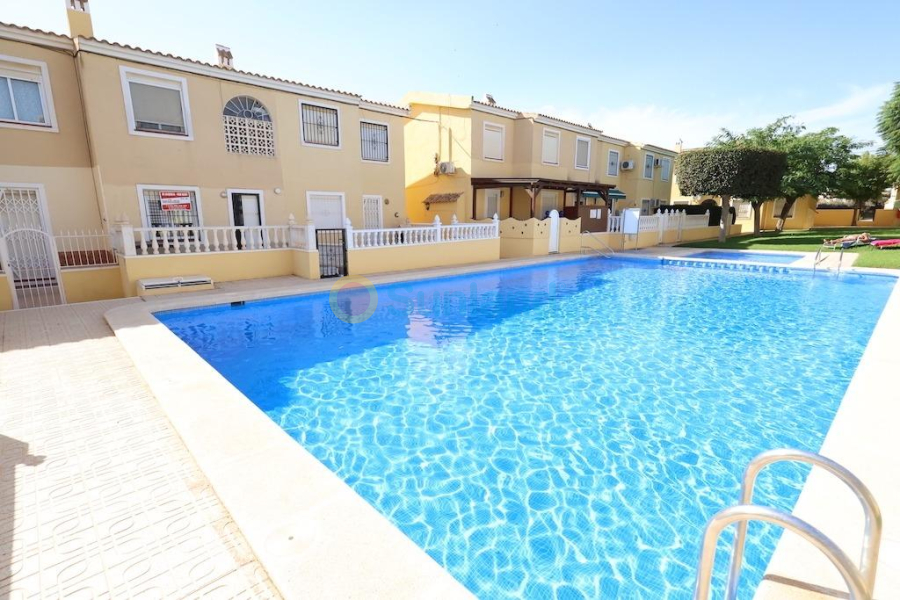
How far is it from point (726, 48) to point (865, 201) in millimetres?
31575

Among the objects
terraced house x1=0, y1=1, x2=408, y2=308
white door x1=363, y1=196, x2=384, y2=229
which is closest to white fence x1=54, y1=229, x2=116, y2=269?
terraced house x1=0, y1=1, x2=408, y2=308

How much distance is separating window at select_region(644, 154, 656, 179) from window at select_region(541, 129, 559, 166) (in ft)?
32.0

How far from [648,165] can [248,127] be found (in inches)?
1031

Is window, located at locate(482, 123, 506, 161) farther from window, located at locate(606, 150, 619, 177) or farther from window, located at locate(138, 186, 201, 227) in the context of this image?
window, located at locate(138, 186, 201, 227)

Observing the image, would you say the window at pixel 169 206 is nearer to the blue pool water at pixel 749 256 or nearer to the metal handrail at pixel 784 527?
the metal handrail at pixel 784 527

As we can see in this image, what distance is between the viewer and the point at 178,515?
2.83 metres

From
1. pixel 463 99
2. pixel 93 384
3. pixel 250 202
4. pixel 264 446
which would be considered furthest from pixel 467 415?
pixel 463 99

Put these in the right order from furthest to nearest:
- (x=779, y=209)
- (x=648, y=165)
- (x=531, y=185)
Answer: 1. (x=779, y=209)
2. (x=648, y=165)
3. (x=531, y=185)

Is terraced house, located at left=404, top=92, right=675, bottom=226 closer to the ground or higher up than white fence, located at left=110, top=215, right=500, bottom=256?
higher up

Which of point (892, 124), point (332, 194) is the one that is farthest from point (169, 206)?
point (892, 124)

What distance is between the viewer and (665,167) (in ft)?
103

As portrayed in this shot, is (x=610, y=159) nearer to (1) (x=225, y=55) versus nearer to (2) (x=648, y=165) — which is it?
(2) (x=648, y=165)

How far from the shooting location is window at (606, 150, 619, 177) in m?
27.0

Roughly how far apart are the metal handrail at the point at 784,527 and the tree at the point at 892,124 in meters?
26.9
